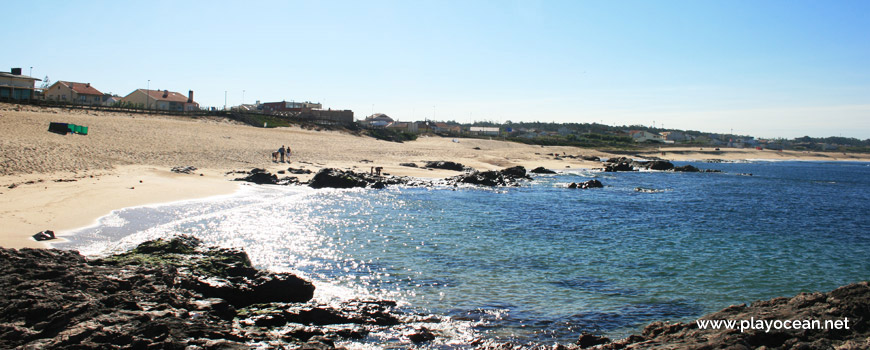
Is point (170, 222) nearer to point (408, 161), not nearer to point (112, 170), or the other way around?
point (112, 170)

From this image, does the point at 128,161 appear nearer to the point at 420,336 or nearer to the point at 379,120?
the point at 420,336

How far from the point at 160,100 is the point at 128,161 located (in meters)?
56.8

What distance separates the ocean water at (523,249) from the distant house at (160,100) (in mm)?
62618

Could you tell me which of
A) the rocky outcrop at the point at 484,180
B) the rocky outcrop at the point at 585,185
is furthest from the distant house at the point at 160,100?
the rocky outcrop at the point at 585,185

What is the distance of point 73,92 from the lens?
7869 cm

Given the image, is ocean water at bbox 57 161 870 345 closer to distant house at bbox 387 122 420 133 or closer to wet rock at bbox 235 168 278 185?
wet rock at bbox 235 168 278 185

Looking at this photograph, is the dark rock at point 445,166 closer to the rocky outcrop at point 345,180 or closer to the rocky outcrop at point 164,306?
the rocky outcrop at point 345,180

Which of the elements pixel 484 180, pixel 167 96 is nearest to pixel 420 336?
pixel 484 180

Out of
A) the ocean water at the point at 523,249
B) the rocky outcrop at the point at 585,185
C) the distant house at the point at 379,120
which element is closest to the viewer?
the ocean water at the point at 523,249

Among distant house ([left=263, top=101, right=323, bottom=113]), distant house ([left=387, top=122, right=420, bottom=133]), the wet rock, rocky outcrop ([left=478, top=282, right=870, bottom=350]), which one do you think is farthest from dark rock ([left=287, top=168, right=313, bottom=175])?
distant house ([left=387, top=122, right=420, bottom=133])

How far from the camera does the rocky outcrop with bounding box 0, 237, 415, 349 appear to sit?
768 cm

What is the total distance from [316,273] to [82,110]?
175ft

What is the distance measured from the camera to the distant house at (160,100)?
83500 mm

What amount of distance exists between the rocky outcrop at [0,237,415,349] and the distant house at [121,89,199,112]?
78804mm
